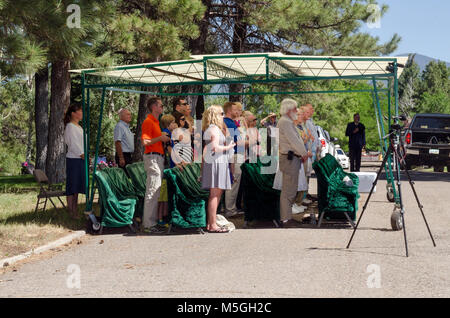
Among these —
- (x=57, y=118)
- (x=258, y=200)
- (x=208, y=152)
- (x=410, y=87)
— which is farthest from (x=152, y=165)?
(x=410, y=87)

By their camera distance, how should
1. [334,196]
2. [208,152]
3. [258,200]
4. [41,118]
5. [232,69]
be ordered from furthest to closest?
[41,118] → [232,69] → [258,200] → [334,196] → [208,152]

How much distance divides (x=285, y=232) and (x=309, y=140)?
10.1ft

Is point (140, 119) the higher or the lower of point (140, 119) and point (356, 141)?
the higher

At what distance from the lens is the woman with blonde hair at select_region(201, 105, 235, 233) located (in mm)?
9188

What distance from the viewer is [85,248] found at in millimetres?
8328

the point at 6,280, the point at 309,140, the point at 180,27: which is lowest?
the point at 6,280

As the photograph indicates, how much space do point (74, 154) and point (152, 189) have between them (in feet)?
6.06

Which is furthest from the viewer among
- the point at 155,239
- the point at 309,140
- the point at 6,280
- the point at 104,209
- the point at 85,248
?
the point at 309,140

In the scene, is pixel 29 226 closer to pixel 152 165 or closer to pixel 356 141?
pixel 152 165

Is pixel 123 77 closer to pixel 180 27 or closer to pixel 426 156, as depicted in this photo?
pixel 180 27

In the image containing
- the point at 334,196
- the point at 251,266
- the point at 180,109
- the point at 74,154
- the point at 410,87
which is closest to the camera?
the point at 251,266

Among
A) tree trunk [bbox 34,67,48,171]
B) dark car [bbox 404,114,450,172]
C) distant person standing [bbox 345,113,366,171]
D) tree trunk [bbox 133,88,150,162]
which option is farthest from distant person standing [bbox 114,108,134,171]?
dark car [bbox 404,114,450,172]

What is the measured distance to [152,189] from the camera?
958 centimetres
